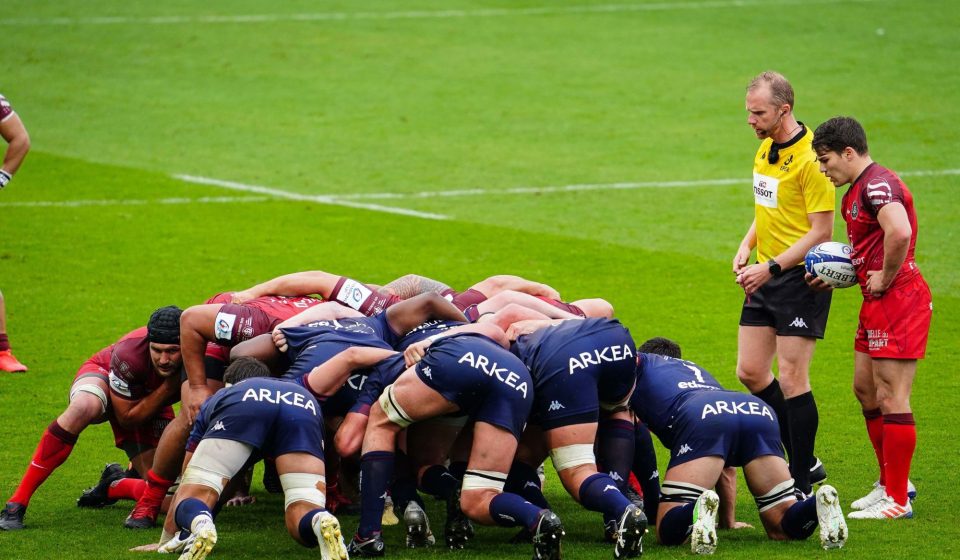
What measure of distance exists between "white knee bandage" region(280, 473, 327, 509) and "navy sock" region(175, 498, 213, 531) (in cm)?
44

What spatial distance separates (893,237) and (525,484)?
256cm

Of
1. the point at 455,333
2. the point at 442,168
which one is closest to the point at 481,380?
the point at 455,333

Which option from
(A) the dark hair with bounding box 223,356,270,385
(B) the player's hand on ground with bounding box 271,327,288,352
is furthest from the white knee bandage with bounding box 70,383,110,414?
(B) the player's hand on ground with bounding box 271,327,288,352

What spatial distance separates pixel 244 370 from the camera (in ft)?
25.7

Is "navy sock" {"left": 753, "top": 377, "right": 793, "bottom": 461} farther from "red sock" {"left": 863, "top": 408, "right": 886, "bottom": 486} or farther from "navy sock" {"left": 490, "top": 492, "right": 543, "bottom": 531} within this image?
"navy sock" {"left": 490, "top": 492, "right": 543, "bottom": 531}

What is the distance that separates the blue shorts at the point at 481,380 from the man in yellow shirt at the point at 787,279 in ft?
6.55

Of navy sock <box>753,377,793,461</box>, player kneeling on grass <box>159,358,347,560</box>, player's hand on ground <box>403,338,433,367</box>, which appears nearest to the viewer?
player kneeling on grass <box>159,358,347,560</box>

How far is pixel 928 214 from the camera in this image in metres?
16.7

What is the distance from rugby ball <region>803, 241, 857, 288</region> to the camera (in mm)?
8258

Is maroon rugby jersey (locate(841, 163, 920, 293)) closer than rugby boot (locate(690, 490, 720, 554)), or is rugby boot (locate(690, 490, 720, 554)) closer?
rugby boot (locate(690, 490, 720, 554))

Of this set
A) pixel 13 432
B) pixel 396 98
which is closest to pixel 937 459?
pixel 13 432

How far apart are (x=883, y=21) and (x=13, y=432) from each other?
72.3 ft

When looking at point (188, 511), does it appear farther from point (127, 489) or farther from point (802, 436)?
point (802, 436)

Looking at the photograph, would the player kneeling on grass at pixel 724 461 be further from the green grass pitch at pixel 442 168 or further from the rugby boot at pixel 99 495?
the rugby boot at pixel 99 495
